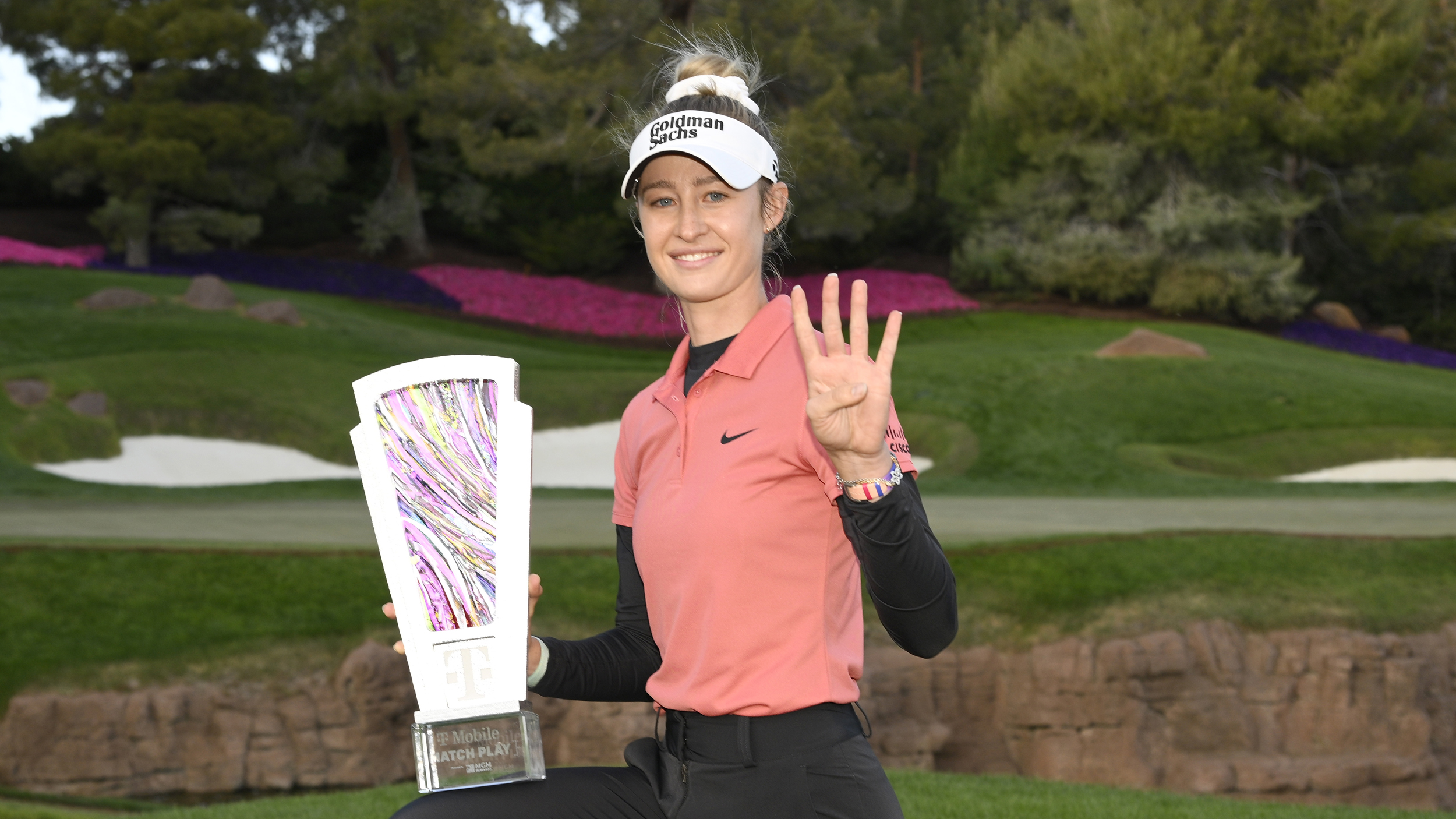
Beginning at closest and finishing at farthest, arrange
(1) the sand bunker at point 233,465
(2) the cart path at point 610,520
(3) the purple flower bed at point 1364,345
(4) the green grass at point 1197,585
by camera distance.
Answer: (4) the green grass at point 1197,585 → (2) the cart path at point 610,520 → (1) the sand bunker at point 233,465 → (3) the purple flower bed at point 1364,345

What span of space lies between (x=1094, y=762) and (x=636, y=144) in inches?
202

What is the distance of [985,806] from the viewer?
462 cm

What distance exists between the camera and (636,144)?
84.4 inches

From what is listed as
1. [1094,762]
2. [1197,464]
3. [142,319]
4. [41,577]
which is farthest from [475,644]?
[142,319]

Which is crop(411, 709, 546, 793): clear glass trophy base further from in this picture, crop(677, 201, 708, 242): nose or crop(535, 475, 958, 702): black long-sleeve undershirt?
crop(677, 201, 708, 242): nose

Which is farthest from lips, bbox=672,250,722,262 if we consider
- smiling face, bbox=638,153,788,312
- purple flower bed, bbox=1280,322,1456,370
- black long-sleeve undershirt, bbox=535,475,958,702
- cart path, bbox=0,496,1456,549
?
purple flower bed, bbox=1280,322,1456,370

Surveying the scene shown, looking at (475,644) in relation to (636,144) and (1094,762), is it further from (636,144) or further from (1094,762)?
(1094,762)

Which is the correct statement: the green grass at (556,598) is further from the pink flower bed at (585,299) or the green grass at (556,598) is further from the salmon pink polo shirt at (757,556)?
the pink flower bed at (585,299)

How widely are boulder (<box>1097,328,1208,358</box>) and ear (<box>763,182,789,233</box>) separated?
15.7 meters

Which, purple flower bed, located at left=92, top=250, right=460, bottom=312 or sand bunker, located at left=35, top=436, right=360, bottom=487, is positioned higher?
purple flower bed, located at left=92, top=250, right=460, bottom=312

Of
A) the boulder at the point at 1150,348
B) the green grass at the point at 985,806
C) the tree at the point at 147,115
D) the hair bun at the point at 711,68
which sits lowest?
the green grass at the point at 985,806

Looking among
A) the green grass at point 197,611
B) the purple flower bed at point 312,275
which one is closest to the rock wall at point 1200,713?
the green grass at point 197,611

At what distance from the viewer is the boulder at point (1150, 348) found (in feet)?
56.2

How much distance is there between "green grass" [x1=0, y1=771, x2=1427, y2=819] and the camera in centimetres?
460
